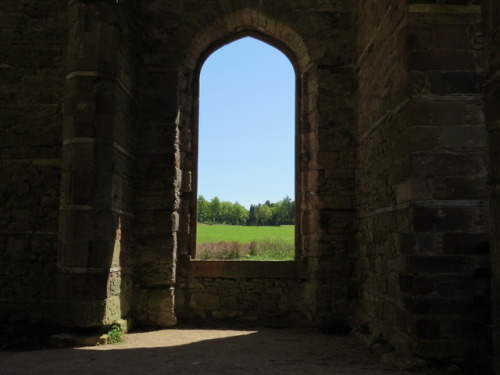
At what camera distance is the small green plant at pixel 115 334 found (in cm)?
565

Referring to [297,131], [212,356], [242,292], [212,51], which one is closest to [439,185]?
[212,356]

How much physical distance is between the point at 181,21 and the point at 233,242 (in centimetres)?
386

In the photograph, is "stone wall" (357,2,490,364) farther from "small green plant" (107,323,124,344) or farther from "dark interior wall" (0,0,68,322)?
"dark interior wall" (0,0,68,322)

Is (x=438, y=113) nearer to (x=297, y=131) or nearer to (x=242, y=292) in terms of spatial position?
(x=297, y=131)

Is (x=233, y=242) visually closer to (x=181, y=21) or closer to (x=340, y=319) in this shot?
(x=340, y=319)

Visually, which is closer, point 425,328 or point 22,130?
point 425,328

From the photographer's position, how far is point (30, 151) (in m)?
6.20

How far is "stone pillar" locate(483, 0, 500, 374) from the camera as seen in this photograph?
271cm

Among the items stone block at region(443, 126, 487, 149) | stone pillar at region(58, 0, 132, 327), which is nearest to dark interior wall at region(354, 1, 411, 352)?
stone block at region(443, 126, 487, 149)

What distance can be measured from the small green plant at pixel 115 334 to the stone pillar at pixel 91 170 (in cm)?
10

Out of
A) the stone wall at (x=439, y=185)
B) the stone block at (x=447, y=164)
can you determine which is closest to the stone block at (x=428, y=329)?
the stone wall at (x=439, y=185)

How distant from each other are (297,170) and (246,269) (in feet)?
5.71

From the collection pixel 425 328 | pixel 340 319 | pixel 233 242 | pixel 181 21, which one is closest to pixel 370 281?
pixel 340 319

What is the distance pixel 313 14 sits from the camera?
7125 millimetres
